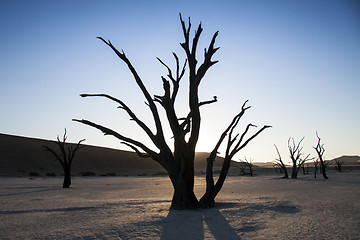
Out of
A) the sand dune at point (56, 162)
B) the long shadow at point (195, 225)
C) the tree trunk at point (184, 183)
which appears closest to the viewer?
the long shadow at point (195, 225)

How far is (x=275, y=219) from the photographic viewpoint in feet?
14.5

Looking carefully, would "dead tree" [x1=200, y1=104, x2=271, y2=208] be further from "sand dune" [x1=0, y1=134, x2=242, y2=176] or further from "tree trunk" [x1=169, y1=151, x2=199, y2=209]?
"sand dune" [x1=0, y1=134, x2=242, y2=176]

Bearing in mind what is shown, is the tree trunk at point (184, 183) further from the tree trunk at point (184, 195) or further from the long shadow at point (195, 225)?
the long shadow at point (195, 225)

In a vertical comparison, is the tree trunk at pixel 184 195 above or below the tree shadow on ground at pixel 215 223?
above

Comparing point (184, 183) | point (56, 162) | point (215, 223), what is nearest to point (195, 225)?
point (215, 223)

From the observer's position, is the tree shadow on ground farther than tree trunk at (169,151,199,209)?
No

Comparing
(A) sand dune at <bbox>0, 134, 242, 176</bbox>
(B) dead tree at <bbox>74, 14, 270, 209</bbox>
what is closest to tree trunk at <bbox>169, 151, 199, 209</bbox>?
(B) dead tree at <bbox>74, 14, 270, 209</bbox>

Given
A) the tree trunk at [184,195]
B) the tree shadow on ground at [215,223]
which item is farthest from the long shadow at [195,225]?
the tree trunk at [184,195]

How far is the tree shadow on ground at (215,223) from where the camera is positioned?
3.64 metres

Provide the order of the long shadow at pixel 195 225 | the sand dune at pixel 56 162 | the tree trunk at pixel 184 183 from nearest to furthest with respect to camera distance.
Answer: the long shadow at pixel 195 225 → the tree trunk at pixel 184 183 → the sand dune at pixel 56 162

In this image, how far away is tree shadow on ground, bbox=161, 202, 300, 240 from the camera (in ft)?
11.9

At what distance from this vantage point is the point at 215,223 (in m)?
4.29

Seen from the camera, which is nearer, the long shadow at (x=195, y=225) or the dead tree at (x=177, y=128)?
the long shadow at (x=195, y=225)

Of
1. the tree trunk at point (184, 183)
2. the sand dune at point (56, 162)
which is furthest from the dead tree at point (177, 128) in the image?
the sand dune at point (56, 162)
